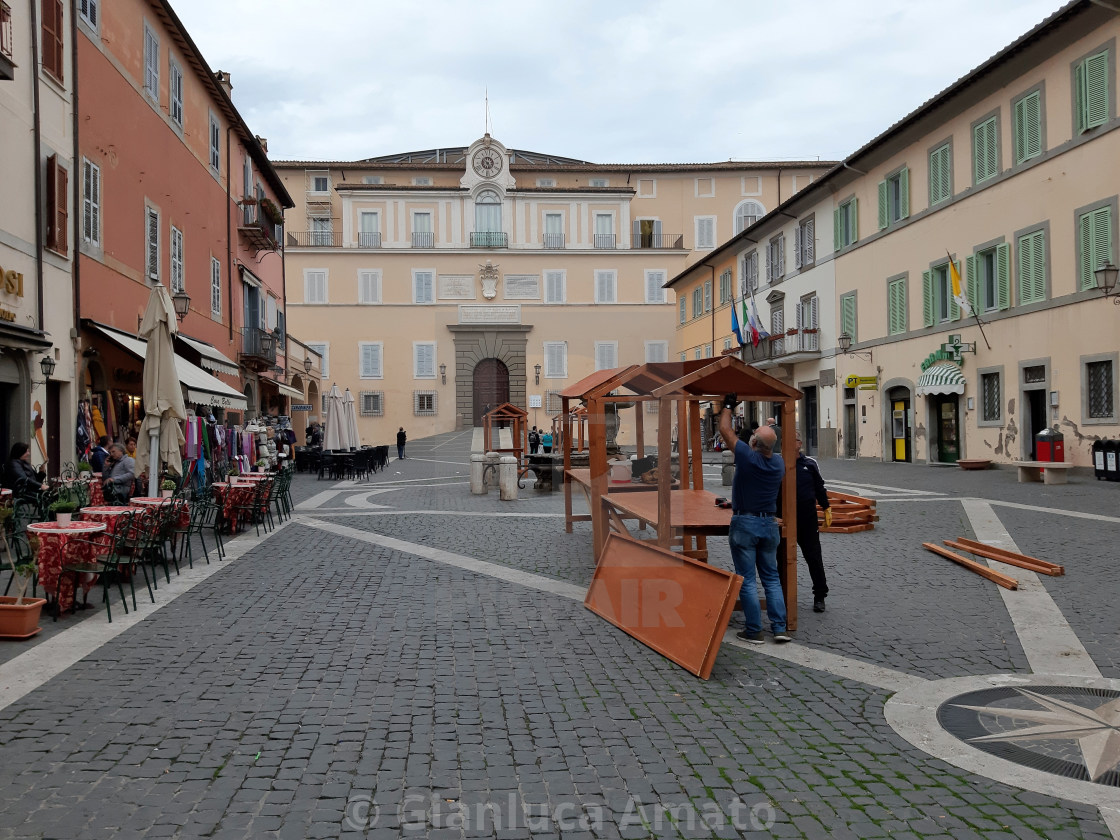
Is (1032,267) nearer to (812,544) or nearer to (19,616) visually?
(812,544)

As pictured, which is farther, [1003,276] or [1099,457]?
[1003,276]

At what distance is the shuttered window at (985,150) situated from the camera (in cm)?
2225

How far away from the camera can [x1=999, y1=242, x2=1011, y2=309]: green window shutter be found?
21922 mm

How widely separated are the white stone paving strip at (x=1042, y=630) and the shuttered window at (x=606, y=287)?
4106 cm

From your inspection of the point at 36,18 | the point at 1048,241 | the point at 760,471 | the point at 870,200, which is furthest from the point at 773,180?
the point at 760,471

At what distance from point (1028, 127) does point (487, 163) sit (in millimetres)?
32926

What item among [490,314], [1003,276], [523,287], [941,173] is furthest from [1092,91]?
[490,314]

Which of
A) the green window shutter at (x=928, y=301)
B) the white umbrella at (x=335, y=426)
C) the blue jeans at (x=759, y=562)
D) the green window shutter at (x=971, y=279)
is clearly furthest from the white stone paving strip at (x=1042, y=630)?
the white umbrella at (x=335, y=426)

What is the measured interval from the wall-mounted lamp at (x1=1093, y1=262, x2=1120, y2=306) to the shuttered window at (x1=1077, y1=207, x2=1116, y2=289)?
244 millimetres

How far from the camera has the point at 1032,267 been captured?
20938 mm

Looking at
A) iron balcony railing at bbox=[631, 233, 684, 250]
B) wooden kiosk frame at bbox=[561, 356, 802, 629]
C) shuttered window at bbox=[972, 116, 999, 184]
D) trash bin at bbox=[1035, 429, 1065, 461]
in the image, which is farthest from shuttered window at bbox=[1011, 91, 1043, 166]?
iron balcony railing at bbox=[631, 233, 684, 250]

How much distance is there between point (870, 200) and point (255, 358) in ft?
65.4

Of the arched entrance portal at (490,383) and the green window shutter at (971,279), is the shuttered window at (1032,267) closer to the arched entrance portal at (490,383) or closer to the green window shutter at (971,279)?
the green window shutter at (971,279)

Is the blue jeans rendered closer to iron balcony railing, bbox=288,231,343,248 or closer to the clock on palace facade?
the clock on palace facade
